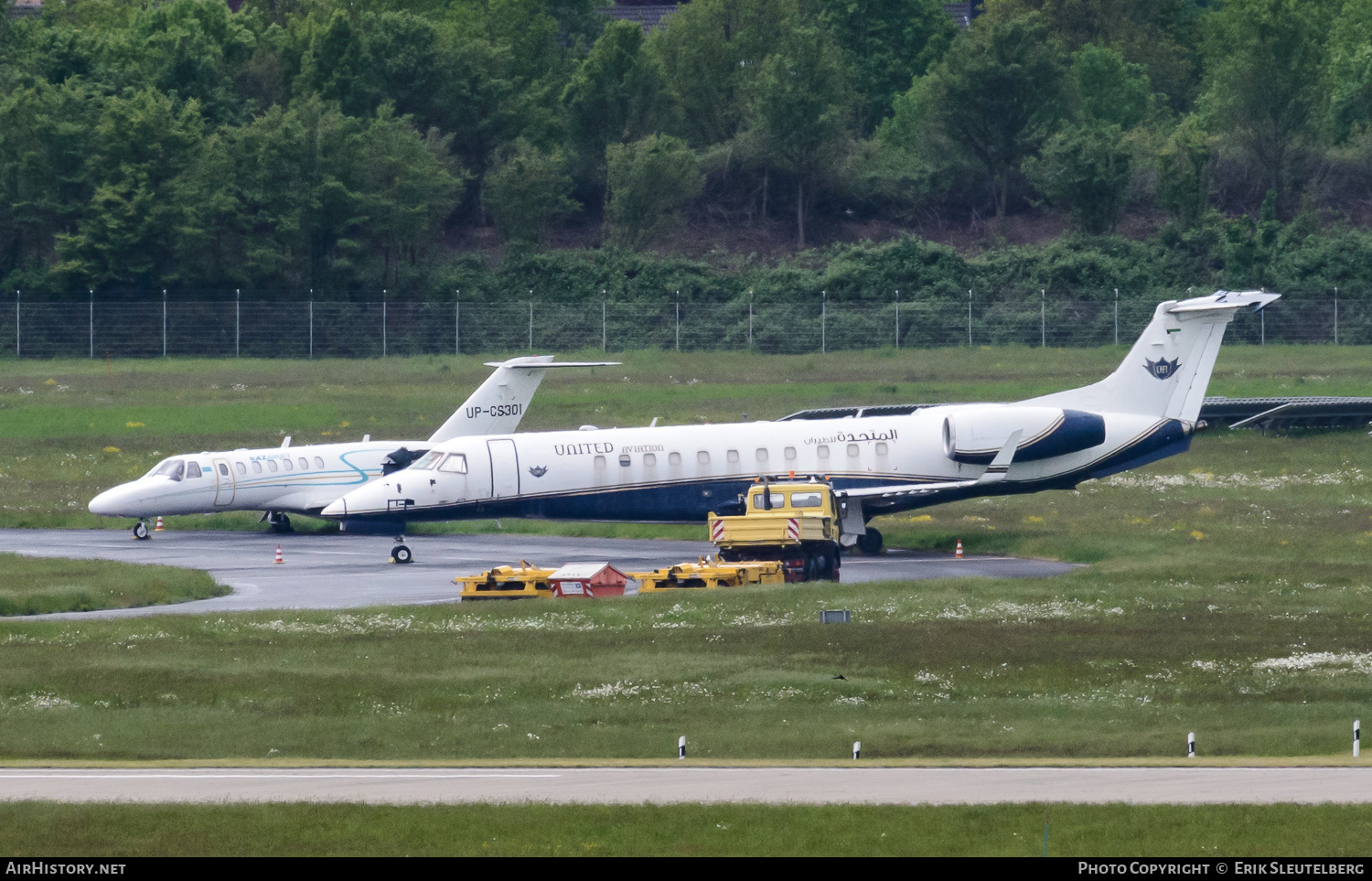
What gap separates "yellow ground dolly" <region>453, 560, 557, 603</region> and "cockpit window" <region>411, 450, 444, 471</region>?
7.91 m

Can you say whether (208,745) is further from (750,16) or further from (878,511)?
(750,16)

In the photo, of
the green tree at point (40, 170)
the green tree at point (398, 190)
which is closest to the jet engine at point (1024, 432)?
the green tree at point (398, 190)

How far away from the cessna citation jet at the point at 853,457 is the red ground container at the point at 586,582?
295 inches

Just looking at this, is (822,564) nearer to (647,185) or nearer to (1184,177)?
(647,185)

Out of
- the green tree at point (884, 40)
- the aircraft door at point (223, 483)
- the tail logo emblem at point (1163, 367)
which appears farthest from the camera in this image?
the green tree at point (884, 40)

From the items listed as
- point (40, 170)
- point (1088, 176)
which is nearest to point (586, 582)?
point (40, 170)

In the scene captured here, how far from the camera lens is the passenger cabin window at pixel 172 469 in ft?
143

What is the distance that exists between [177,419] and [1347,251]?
5283cm

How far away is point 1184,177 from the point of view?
283ft

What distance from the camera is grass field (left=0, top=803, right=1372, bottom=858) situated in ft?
45.8

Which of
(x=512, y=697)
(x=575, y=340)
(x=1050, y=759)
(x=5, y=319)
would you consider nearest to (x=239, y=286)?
(x=5, y=319)

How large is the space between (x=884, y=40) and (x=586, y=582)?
3373 inches

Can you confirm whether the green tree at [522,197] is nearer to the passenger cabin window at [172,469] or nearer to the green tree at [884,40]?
the green tree at [884,40]

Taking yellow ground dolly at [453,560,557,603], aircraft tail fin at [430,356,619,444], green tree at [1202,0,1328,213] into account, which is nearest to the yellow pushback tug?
yellow ground dolly at [453,560,557,603]
